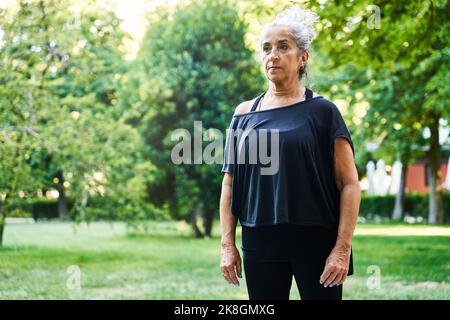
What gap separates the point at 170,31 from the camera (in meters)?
16.8

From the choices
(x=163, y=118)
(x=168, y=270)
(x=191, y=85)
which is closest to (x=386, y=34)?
(x=168, y=270)

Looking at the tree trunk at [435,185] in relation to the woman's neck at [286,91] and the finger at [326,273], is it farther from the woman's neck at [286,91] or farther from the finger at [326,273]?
the finger at [326,273]

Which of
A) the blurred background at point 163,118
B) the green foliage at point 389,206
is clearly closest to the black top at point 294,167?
the blurred background at point 163,118

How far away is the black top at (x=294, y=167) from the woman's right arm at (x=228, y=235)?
3.6 inches

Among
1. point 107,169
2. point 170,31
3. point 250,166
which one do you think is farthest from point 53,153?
point 250,166

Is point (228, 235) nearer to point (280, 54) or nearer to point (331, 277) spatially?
point (331, 277)

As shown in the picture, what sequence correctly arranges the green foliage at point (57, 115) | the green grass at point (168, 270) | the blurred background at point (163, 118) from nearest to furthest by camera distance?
1. the green grass at point (168, 270)
2. the blurred background at point (163, 118)
3. the green foliage at point (57, 115)

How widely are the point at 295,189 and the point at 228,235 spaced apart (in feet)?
1.35

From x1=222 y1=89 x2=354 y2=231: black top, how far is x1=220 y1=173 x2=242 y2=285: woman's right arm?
9 centimetres

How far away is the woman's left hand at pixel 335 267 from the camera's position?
2.33 meters
